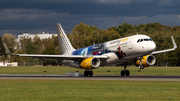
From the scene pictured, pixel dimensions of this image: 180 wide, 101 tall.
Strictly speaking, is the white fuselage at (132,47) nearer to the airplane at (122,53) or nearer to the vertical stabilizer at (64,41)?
the airplane at (122,53)

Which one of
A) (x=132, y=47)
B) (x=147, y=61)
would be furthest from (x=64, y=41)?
(x=132, y=47)

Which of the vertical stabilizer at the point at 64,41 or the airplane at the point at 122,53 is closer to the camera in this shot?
the airplane at the point at 122,53

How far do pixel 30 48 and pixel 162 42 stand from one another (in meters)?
88.1

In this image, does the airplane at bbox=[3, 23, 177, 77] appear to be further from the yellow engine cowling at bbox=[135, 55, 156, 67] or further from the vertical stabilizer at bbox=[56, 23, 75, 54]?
the vertical stabilizer at bbox=[56, 23, 75, 54]

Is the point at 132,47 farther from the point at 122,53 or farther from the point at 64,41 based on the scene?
the point at 64,41

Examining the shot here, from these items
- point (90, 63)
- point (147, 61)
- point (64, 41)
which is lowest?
point (90, 63)

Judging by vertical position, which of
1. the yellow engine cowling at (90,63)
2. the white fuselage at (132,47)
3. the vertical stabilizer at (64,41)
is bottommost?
the yellow engine cowling at (90,63)

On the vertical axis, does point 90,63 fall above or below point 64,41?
below

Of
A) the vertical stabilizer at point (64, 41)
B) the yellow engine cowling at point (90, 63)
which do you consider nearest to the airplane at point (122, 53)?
the yellow engine cowling at point (90, 63)

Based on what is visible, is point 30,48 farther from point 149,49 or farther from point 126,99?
point 126,99

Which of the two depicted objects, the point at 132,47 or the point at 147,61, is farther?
the point at 147,61

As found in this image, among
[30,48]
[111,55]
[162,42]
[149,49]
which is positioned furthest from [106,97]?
[30,48]

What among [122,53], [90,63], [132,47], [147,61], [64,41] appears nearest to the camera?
[132,47]

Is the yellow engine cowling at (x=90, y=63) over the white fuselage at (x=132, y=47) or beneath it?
beneath
